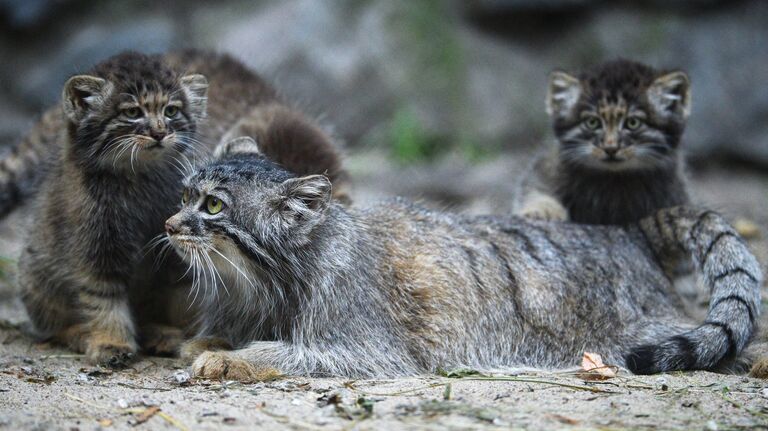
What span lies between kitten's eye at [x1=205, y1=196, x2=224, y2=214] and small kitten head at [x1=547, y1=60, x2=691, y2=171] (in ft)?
11.5

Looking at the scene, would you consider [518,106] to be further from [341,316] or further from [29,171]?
[341,316]

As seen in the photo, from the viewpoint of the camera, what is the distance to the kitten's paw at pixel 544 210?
7.59 metres

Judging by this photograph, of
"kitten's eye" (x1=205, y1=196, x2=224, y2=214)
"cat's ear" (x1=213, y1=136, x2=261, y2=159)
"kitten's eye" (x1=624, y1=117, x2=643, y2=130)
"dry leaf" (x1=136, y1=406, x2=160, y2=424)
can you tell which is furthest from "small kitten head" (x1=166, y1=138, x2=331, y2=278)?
"kitten's eye" (x1=624, y1=117, x2=643, y2=130)

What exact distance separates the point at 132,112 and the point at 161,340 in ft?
5.50

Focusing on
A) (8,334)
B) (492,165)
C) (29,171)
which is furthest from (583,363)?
(492,165)

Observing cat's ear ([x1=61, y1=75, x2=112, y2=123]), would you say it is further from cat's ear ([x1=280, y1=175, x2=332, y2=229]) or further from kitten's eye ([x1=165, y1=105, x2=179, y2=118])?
cat's ear ([x1=280, y1=175, x2=332, y2=229])

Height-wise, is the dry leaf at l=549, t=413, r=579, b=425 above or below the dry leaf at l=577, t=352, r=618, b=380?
below

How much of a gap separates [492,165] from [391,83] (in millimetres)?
1970

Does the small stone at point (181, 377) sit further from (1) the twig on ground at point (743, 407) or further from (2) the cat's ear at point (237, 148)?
(1) the twig on ground at point (743, 407)

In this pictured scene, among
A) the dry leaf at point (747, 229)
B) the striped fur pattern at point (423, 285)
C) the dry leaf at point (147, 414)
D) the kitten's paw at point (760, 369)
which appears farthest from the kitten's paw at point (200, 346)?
the dry leaf at point (747, 229)

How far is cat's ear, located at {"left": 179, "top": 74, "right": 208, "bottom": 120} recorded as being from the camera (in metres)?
6.43

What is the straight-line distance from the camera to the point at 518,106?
13133 mm

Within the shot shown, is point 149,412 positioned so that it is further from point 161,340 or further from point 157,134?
point 157,134

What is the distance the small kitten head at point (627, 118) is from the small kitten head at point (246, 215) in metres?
2.97
